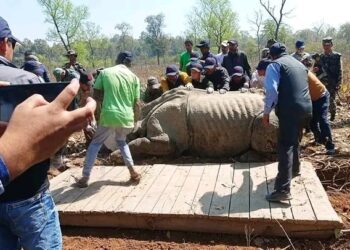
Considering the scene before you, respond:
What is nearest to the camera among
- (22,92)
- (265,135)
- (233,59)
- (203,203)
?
(22,92)

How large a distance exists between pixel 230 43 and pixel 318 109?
117 inches

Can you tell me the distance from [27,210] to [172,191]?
270cm

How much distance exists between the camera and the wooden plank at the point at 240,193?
4023mm

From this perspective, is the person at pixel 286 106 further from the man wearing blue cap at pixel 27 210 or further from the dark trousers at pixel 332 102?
the dark trousers at pixel 332 102

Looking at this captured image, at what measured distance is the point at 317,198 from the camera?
4.28 meters

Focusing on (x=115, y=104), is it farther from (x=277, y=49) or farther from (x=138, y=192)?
(x=277, y=49)

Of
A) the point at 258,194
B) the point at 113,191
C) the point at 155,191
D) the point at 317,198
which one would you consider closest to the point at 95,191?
the point at 113,191

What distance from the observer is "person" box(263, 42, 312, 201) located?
4.20 meters

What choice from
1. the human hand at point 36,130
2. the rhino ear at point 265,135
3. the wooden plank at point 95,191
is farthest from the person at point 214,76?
the human hand at point 36,130

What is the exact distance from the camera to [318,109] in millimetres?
6191

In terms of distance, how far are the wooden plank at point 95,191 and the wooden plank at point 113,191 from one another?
0.05m

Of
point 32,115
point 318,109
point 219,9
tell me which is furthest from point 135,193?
point 219,9

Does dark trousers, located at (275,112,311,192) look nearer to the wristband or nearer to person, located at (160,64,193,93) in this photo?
person, located at (160,64,193,93)

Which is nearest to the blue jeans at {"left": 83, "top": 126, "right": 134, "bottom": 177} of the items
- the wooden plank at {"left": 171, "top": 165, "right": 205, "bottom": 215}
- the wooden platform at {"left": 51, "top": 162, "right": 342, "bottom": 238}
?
the wooden platform at {"left": 51, "top": 162, "right": 342, "bottom": 238}
